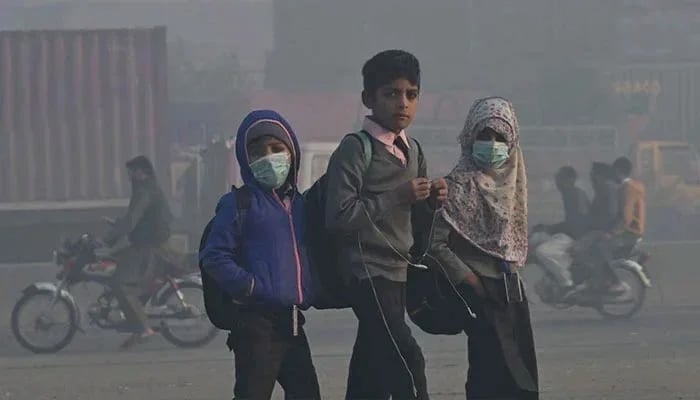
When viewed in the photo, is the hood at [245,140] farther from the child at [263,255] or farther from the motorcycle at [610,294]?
the motorcycle at [610,294]

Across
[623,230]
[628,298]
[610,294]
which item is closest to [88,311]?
[610,294]

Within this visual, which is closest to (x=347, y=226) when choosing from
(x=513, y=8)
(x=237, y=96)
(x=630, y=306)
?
(x=630, y=306)

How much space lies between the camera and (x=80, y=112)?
15945 millimetres

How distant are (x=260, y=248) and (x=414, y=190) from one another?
0.46m

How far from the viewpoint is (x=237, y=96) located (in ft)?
82.0

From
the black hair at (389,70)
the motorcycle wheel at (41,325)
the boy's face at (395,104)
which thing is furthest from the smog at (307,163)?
the black hair at (389,70)

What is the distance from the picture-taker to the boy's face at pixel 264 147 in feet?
13.8

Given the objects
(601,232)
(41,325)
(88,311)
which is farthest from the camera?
(601,232)

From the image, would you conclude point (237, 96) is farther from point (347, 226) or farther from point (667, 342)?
point (347, 226)

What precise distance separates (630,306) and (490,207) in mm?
6959

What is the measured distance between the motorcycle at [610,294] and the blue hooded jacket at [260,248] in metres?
7.21

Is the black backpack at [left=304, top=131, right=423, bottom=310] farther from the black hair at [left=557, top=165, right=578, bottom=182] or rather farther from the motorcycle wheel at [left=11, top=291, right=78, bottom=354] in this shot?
the black hair at [left=557, top=165, right=578, bottom=182]

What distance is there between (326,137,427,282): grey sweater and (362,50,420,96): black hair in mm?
182

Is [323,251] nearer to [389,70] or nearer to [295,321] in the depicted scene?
[295,321]
